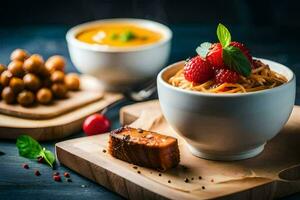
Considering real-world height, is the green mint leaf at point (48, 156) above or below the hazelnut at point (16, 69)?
below

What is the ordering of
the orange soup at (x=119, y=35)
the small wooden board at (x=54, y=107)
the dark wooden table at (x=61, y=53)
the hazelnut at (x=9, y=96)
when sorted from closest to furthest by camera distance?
the dark wooden table at (x=61, y=53) → the small wooden board at (x=54, y=107) → the hazelnut at (x=9, y=96) → the orange soup at (x=119, y=35)

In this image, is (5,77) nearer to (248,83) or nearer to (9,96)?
(9,96)

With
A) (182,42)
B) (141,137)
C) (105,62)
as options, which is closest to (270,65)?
(141,137)

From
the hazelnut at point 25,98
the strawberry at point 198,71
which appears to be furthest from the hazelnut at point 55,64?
the strawberry at point 198,71

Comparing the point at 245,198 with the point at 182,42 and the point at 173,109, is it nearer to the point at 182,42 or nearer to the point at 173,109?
the point at 173,109

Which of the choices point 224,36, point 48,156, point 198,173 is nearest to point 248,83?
point 224,36

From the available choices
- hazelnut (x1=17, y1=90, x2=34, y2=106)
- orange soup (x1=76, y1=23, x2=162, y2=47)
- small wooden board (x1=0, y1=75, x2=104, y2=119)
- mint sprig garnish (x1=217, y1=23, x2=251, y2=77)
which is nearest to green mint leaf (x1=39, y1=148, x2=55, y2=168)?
small wooden board (x1=0, y1=75, x2=104, y2=119)

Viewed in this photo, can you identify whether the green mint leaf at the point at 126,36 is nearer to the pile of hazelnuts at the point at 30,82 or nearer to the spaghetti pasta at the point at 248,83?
the pile of hazelnuts at the point at 30,82

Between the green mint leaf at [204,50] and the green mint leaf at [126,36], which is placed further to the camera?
the green mint leaf at [126,36]
